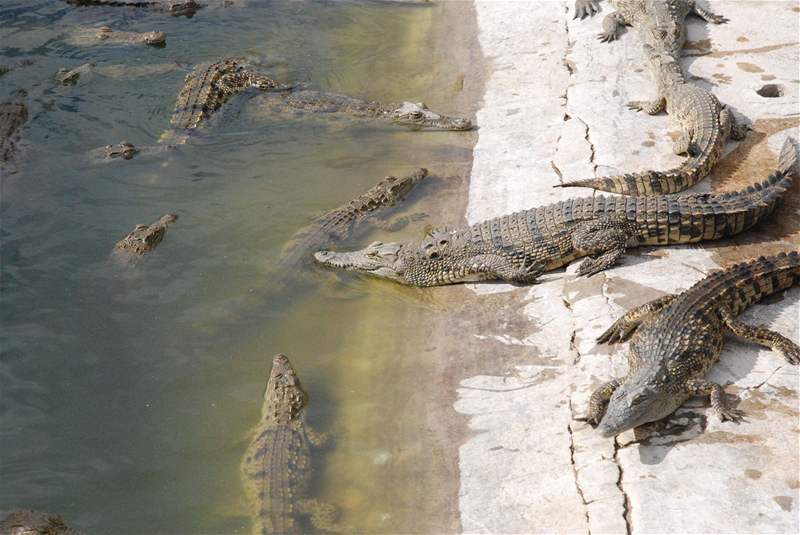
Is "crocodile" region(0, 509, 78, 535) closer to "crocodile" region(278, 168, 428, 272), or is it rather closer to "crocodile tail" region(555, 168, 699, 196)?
"crocodile" region(278, 168, 428, 272)

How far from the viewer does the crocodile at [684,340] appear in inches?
183

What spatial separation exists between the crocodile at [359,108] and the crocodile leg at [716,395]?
4996mm

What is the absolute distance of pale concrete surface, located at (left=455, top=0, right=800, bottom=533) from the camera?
4.35 meters

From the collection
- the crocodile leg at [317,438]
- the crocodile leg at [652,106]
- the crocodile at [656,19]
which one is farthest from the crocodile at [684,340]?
the crocodile at [656,19]

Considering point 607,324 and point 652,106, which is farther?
point 652,106

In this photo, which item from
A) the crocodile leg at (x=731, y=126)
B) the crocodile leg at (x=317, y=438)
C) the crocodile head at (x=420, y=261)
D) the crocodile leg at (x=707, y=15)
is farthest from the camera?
the crocodile leg at (x=707, y=15)

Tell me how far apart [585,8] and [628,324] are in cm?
666

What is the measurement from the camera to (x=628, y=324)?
18.0 ft

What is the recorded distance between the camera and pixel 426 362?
235 inches

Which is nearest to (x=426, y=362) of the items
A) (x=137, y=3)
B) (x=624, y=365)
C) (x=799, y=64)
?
(x=624, y=365)

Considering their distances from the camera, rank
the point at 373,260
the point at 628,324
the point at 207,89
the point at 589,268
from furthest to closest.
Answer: the point at 207,89 < the point at 373,260 < the point at 589,268 < the point at 628,324

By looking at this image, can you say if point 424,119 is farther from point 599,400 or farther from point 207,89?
point 599,400

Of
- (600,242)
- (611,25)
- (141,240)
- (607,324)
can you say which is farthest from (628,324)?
(611,25)

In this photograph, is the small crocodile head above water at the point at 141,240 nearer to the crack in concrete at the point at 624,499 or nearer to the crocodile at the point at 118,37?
the crack in concrete at the point at 624,499
